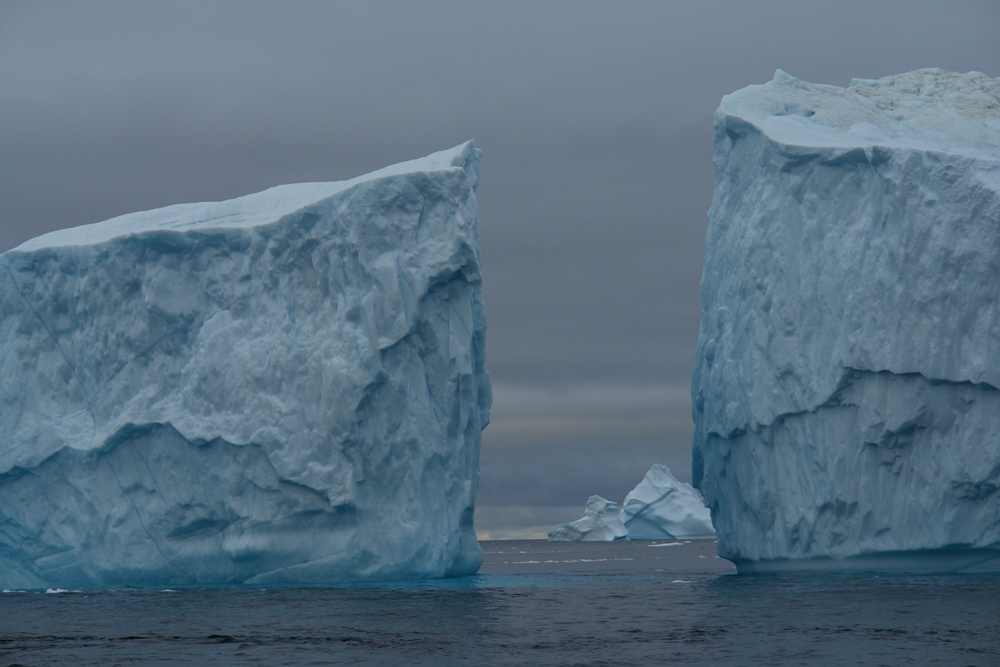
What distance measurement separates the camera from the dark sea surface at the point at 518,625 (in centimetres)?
1436

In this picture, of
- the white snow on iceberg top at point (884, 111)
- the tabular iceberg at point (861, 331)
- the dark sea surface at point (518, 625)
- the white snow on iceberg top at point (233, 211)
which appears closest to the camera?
the dark sea surface at point (518, 625)

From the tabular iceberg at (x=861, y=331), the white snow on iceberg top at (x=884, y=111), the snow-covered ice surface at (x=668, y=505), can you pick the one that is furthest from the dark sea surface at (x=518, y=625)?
the snow-covered ice surface at (x=668, y=505)

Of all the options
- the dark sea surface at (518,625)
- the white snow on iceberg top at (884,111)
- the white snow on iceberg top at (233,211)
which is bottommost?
the dark sea surface at (518,625)

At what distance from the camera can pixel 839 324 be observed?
23000 mm

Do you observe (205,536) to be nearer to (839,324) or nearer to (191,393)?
(191,393)

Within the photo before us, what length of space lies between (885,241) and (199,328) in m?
14.3

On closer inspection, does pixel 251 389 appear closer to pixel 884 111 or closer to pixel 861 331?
pixel 861 331

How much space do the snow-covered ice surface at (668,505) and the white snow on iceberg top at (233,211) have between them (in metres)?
33.0

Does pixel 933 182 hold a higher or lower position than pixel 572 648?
higher

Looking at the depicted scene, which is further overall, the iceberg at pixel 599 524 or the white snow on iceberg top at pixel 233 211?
the iceberg at pixel 599 524

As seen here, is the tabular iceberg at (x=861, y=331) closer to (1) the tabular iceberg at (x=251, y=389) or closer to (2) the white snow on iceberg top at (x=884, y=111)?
(2) the white snow on iceberg top at (x=884, y=111)

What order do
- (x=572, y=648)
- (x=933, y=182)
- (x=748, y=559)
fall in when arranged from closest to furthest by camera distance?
(x=572, y=648), (x=933, y=182), (x=748, y=559)

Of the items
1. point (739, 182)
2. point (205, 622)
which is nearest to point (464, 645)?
point (205, 622)

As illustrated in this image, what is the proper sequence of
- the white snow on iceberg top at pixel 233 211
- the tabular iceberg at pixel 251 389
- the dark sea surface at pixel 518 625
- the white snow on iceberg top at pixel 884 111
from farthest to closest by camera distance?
the white snow on iceberg top at pixel 233 211 → the white snow on iceberg top at pixel 884 111 → the tabular iceberg at pixel 251 389 → the dark sea surface at pixel 518 625
